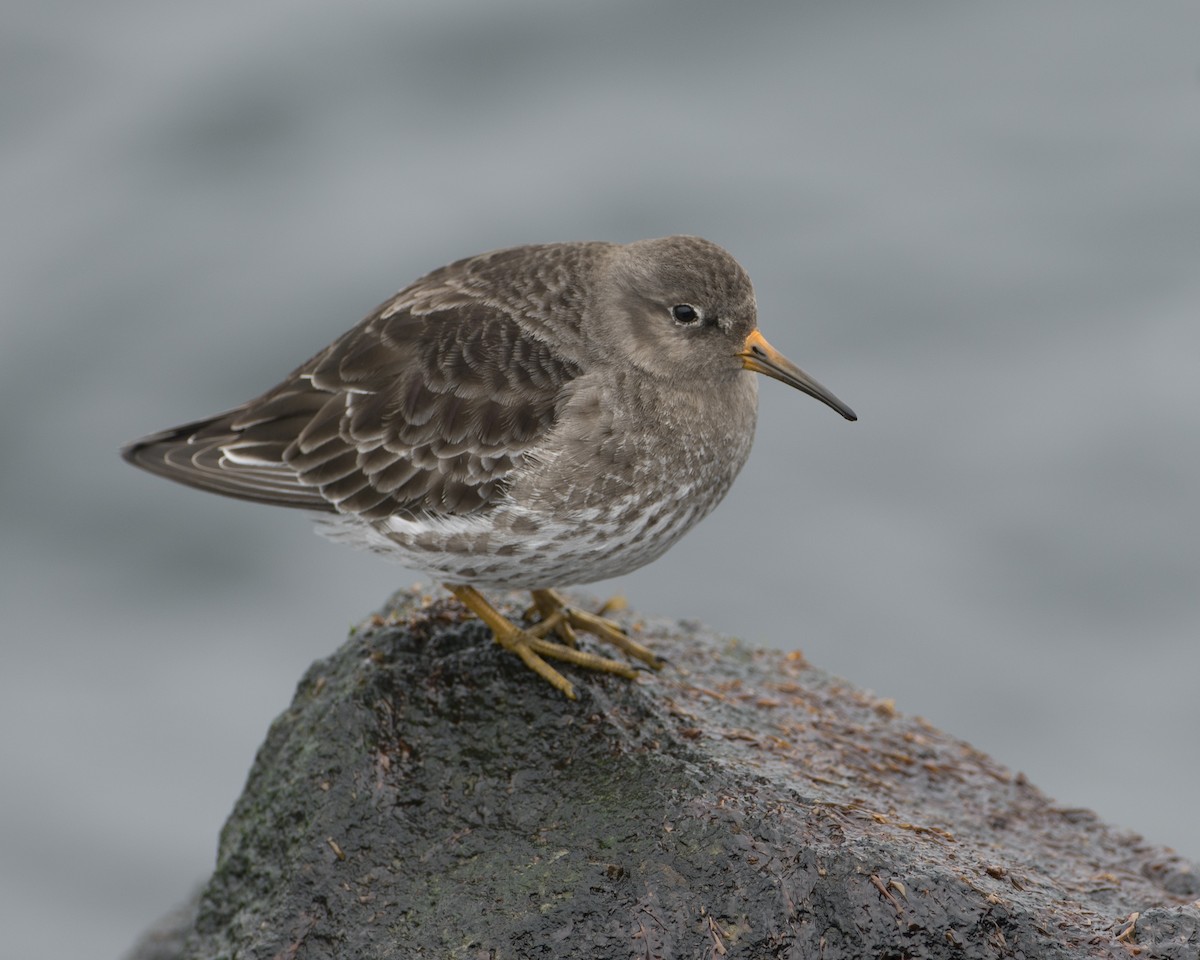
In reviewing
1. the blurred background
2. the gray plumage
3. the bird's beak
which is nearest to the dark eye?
the gray plumage

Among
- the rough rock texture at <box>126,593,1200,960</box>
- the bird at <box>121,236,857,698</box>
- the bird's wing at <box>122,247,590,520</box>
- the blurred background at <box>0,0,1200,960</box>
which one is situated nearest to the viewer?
the rough rock texture at <box>126,593,1200,960</box>

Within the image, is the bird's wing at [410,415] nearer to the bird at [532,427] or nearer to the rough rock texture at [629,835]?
the bird at [532,427]

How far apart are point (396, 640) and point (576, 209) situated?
8521mm

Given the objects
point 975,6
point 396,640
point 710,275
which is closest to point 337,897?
point 396,640

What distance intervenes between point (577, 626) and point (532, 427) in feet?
→ 3.50

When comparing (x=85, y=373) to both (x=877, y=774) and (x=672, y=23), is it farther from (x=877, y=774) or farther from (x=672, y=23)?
(x=877, y=774)

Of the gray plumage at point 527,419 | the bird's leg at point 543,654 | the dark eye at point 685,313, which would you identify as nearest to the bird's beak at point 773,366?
the gray plumage at point 527,419

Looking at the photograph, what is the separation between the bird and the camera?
6.25 metres

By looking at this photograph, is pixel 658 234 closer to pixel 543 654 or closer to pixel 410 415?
pixel 410 415

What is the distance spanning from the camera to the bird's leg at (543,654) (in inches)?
239

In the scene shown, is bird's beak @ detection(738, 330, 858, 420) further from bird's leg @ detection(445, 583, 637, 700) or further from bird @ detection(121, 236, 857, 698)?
bird's leg @ detection(445, 583, 637, 700)

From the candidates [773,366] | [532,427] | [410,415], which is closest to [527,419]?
[532,427]

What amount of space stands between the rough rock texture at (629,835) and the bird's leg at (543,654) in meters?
0.07

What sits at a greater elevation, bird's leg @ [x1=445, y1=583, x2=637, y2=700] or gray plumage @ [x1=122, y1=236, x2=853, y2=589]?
gray plumage @ [x1=122, y1=236, x2=853, y2=589]
